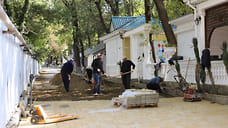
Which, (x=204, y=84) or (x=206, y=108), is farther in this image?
(x=204, y=84)

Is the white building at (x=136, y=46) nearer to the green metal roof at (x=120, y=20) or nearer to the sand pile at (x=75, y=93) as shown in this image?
the green metal roof at (x=120, y=20)

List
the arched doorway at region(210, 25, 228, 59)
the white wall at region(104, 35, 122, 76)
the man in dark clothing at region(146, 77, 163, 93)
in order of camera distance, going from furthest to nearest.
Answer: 1. the white wall at region(104, 35, 122, 76)
2. the arched doorway at region(210, 25, 228, 59)
3. the man in dark clothing at region(146, 77, 163, 93)

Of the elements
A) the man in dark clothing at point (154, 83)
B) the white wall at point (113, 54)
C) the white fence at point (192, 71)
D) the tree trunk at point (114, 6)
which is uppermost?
the tree trunk at point (114, 6)

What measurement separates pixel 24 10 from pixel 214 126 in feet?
65.1

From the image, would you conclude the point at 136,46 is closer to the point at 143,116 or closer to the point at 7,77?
the point at 143,116

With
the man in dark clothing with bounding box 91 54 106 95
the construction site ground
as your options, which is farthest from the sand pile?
the construction site ground

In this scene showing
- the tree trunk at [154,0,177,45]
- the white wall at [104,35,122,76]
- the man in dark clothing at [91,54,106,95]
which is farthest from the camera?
the white wall at [104,35,122,76]

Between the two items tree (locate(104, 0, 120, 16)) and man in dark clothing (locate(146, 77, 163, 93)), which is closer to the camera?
man in dark clothing (locate(146, 77, 163, 93))

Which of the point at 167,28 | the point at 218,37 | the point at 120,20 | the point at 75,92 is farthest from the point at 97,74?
the point at 120,20

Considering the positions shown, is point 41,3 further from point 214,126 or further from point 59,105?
point 214,126

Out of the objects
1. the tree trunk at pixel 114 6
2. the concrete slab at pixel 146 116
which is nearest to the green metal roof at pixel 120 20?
the tree trunk at pixel 114 6

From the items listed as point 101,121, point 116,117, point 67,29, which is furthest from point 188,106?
point 67,29

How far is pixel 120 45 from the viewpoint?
19.8 meters

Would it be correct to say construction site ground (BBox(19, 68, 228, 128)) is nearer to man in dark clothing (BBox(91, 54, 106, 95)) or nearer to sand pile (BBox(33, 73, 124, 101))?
sand pile (BBox(33, 73, 124, 101))
